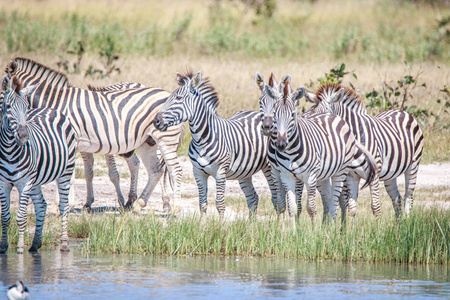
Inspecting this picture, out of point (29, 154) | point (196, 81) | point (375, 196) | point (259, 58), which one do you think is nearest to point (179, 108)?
point (196, 81)

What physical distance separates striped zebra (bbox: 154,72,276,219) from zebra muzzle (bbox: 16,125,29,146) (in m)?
2.02

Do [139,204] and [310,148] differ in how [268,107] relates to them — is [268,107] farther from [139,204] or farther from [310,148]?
[139,204]

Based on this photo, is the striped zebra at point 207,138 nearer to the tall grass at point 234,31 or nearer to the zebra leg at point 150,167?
the zebra leg at point 150,167

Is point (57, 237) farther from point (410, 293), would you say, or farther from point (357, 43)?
point (357, 43)

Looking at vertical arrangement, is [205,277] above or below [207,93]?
below

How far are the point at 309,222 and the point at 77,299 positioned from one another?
10.4 ft

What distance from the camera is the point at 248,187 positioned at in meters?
9.91

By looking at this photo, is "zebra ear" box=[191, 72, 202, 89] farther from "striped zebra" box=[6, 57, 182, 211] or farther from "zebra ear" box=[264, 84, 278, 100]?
"striped zebra" box=[6, 57, 182, 211]

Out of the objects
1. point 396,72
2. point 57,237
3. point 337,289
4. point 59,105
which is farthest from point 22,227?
point 396,72

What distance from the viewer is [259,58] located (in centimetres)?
2408

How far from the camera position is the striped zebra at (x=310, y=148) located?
8.16m

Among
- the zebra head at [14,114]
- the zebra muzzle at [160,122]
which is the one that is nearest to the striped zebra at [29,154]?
the zebra head at [14,114]

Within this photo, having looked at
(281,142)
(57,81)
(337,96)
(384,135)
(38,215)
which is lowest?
(38,215)

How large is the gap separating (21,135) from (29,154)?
17.0 inches
